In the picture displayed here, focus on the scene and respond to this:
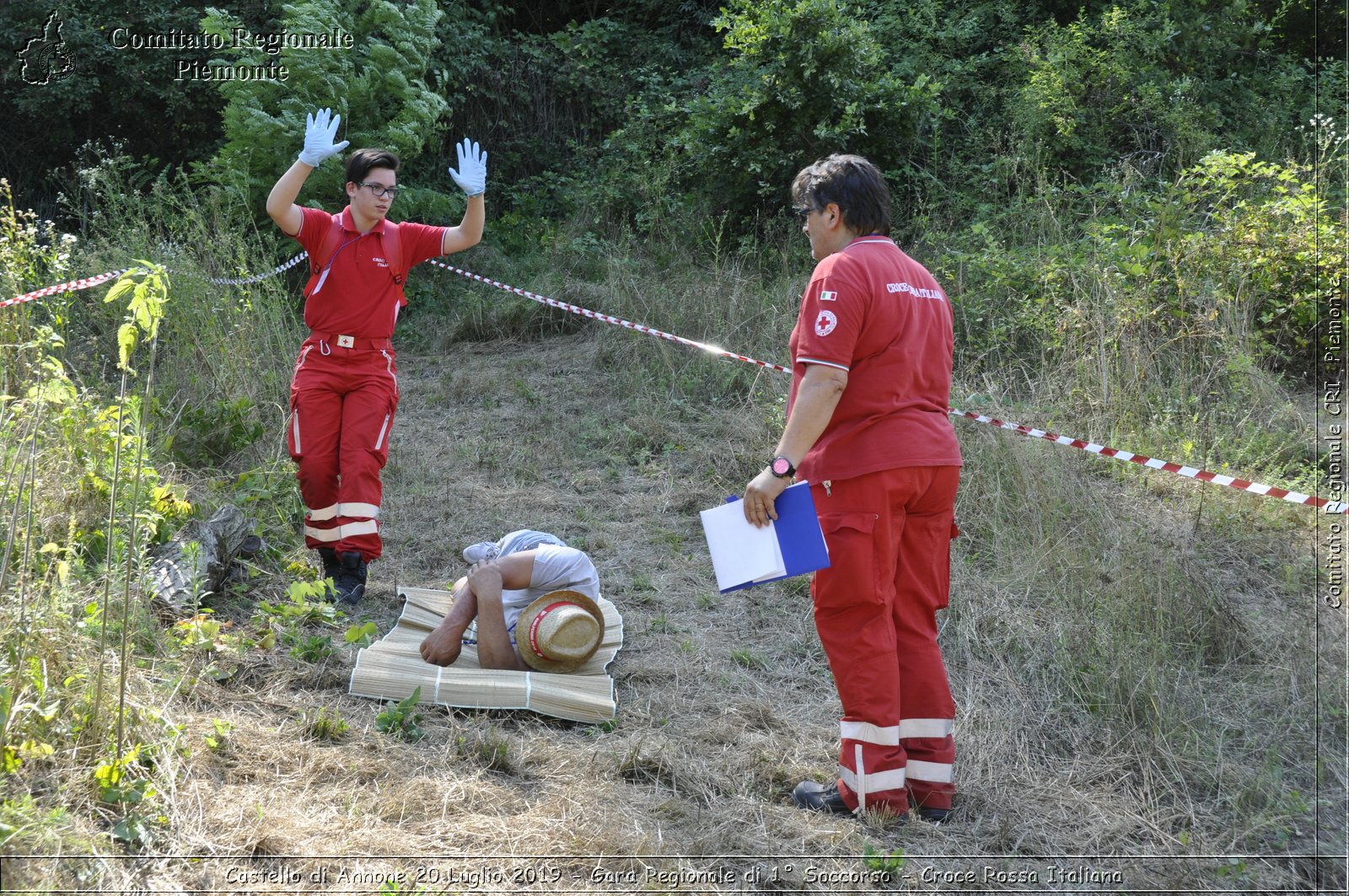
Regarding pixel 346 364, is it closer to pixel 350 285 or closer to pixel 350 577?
pixel 350 285

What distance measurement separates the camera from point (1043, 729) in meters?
3.75

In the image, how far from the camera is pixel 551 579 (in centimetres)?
434

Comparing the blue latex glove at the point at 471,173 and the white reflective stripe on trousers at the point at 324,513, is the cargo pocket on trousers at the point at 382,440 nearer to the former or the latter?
the white reflective stripe on trousers at the point at 324,513

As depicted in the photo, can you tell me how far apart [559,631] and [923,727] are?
1.45 m

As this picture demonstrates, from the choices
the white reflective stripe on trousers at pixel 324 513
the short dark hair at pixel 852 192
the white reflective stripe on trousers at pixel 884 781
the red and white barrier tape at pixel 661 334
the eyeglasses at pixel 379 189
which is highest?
the eyeglasses at pixel 379 189

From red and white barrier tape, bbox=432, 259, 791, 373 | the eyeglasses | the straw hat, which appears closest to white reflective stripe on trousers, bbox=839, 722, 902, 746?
the straw hat

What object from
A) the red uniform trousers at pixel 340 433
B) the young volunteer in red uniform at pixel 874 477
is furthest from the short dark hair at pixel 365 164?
the young volunteer in red uniform at pixel 874 477

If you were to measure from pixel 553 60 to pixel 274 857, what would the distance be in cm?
1105

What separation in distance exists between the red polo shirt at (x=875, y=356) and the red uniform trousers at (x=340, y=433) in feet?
7.80

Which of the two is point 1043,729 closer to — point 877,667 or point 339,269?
point 877,667

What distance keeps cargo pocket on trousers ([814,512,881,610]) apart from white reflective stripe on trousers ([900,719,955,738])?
0.44 metres

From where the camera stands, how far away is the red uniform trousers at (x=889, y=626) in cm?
312

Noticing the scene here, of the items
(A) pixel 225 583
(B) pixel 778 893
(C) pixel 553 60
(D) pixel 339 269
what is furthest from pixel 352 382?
(C) pixel 553 60

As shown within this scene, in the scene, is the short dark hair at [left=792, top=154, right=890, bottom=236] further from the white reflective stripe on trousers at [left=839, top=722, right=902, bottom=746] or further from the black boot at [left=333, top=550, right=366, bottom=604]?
the black boot at [left=333, top=550, right=366, bottom=604]
